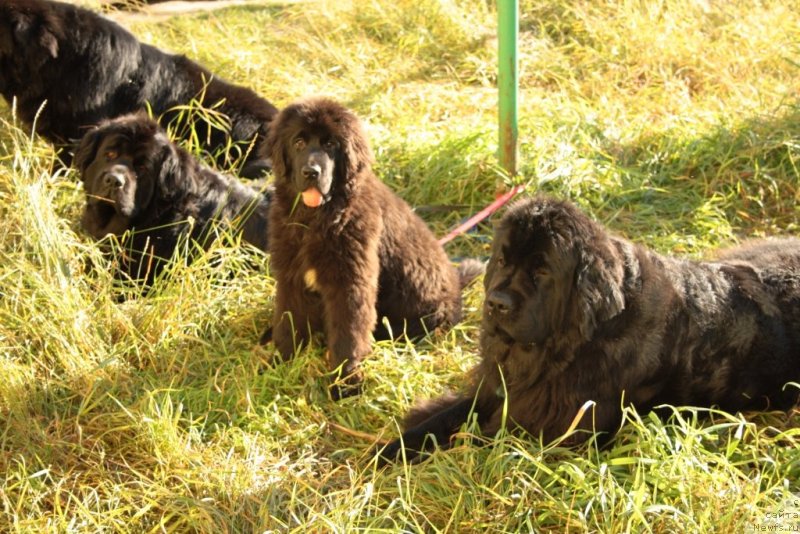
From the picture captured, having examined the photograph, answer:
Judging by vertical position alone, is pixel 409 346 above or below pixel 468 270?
below

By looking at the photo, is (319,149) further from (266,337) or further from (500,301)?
(500,301)

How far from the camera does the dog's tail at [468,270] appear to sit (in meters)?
5.19

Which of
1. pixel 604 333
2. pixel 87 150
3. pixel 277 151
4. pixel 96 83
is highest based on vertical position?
pixel 96 83

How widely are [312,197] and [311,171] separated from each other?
0.49 feet

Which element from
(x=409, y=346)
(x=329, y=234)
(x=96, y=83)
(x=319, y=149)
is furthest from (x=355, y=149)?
(x=96, y=83)

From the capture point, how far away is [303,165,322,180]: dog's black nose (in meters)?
4.12

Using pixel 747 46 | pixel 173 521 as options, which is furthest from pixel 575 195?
pixel 173 521

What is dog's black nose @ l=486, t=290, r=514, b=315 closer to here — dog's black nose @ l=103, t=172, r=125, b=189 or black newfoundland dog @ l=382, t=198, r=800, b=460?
black newfoundland dog @ l=382, t=198, r=800, b=460

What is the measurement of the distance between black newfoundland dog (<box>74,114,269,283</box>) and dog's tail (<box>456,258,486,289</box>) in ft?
3.96

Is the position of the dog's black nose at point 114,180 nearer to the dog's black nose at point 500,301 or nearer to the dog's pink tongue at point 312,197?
the dog's pink tongue at point 312,197

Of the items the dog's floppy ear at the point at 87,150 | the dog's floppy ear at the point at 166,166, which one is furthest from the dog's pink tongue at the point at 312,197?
the dog's floppy ear at the point at 87,150

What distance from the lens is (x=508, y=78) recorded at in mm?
5801

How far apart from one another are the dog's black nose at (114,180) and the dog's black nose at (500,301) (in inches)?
92.5

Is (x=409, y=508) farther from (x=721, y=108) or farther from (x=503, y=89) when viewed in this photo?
(x=721, y=108)
